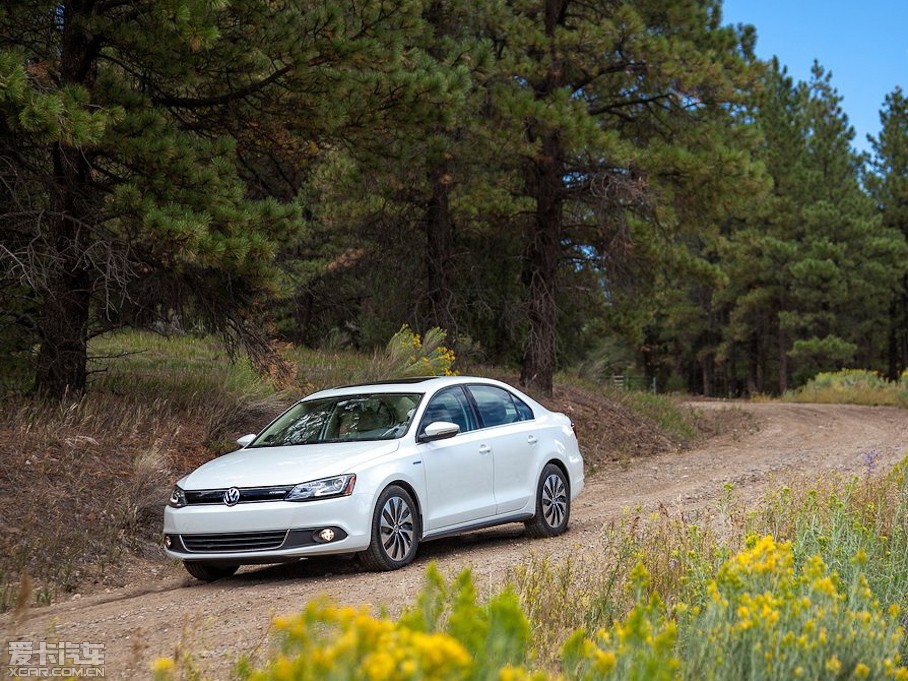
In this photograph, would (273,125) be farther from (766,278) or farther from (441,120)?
(766,278)

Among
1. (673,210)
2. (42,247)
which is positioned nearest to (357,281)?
(673,210)

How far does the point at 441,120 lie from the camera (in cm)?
1409

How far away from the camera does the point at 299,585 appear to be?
8.75 metres

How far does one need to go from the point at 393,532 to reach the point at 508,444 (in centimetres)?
188

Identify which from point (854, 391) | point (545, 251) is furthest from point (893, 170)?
point (545, 251)

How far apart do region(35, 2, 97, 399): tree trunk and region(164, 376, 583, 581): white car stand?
3.92 m

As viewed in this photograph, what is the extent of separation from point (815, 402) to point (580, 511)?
78.8ft

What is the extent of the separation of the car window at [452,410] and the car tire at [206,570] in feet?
7.19

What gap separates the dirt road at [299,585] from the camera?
6.55 metres

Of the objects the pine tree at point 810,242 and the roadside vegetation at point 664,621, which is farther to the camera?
the pine tree at point 810,242

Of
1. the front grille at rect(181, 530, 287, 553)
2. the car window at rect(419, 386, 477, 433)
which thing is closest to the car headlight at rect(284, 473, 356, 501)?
the front grille at rect(181, 530, 287, 553)

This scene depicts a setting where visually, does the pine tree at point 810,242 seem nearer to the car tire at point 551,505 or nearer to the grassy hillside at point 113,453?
the grassy hillside at point 113,453

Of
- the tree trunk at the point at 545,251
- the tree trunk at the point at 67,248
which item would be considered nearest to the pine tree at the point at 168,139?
the tree trunk at the point at 67,248

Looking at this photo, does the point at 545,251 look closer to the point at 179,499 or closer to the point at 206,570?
the point at 206,570
